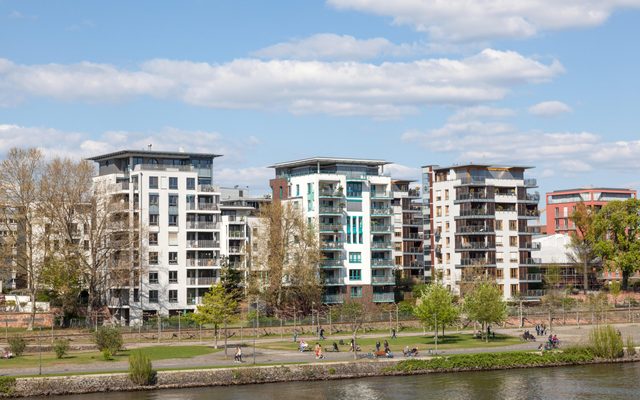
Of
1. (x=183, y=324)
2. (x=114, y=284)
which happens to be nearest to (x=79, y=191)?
(x=114, y=284)

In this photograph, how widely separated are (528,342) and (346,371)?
30.3 m

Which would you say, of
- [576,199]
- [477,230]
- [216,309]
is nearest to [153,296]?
[216,309]

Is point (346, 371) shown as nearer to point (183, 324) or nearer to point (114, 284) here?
point (183, 324)

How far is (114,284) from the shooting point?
130 meters

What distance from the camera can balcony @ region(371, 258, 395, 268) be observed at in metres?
152

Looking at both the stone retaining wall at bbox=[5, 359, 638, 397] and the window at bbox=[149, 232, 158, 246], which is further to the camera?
the window at bbox=[149, 232, 158, 246]

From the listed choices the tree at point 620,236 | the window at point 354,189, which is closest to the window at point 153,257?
the window at point 354,189

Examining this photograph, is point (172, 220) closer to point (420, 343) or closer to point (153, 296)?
point (153, 296)

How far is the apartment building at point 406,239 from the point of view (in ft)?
578

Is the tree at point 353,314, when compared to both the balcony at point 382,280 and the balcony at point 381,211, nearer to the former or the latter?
the balcony at point 382,280

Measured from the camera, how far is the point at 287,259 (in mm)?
141750

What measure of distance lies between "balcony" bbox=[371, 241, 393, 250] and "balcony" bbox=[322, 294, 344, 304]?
9540 millimetres

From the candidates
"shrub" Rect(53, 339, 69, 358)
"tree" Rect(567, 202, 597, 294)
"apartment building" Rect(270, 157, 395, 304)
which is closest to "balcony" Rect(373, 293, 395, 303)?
"apartment building" Rect(270, 157, 395, 304)

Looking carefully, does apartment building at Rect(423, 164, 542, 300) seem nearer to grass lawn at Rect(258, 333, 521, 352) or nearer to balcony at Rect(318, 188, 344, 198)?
balcony at Rect(318, 188, 344, 198)
